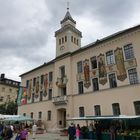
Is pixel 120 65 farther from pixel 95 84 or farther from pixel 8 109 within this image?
pixel 8 109

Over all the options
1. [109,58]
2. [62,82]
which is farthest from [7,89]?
[109,58]

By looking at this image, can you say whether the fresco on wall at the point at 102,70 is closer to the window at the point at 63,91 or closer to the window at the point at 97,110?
the window at the point at 97,110

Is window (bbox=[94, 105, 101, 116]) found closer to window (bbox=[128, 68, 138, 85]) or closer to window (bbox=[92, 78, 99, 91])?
window (bbox=[92, 78, 99, 91])

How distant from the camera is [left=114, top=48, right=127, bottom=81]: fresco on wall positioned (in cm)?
2477

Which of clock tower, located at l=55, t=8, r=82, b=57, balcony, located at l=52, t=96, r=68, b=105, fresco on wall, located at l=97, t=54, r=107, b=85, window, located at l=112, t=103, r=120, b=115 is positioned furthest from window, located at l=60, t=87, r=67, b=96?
window, located at l=112, t=103, r=120, b=115

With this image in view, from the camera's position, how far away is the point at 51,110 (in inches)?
1337

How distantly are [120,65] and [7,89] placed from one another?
48393 millimetres

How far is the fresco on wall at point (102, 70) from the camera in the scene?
2677 cm

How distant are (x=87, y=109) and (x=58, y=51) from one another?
1419 cm

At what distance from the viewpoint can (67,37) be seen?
3622cm

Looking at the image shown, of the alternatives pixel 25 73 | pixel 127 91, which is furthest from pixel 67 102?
pixel 25 73

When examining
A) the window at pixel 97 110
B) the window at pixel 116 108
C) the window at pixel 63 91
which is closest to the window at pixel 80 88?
the window at pixel 97 110

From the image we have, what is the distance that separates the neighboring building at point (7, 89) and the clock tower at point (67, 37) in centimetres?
3350

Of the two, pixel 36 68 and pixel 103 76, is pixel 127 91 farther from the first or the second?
pixel 36 68
